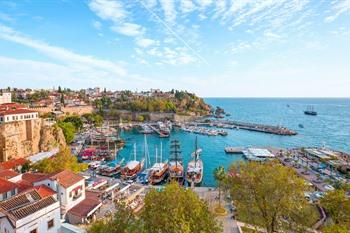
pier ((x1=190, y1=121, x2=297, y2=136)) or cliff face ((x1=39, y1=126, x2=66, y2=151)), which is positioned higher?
cliff face ((x1=39, y1=126, x2=66, y2=151))

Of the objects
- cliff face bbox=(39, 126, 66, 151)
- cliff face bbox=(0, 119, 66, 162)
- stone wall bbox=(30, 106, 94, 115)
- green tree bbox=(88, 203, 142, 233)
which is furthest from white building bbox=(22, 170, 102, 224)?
stone wall bbox=(30, 106, 94, 115)

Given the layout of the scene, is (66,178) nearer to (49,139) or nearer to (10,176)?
(10,176)

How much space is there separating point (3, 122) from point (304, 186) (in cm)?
3809

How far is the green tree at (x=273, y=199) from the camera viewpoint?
13.2 m

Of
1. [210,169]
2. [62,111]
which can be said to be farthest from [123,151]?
[62,111]

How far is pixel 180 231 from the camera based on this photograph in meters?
8.64

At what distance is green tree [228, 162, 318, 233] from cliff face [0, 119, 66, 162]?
1295 inches

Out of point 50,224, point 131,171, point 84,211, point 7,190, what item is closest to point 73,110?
point 131,171

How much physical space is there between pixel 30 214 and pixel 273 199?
43.7ft

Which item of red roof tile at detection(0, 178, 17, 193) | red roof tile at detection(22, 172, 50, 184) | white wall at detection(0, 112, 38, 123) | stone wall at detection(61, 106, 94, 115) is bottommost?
red roof tile at detection(22, 172, 50, 184)

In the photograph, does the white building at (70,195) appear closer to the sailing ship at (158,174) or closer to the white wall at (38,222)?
the white wall at (38,222)

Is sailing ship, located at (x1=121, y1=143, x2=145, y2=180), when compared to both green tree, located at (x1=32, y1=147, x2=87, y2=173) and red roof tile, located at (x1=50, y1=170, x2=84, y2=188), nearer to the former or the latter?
green tree, located at (x1=32, y1=147, x2=87, y2=173)

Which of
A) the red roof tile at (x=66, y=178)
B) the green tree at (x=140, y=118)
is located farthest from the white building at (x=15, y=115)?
the green tree at (x=140, y=118)

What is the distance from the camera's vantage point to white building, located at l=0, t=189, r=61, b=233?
12375mm
